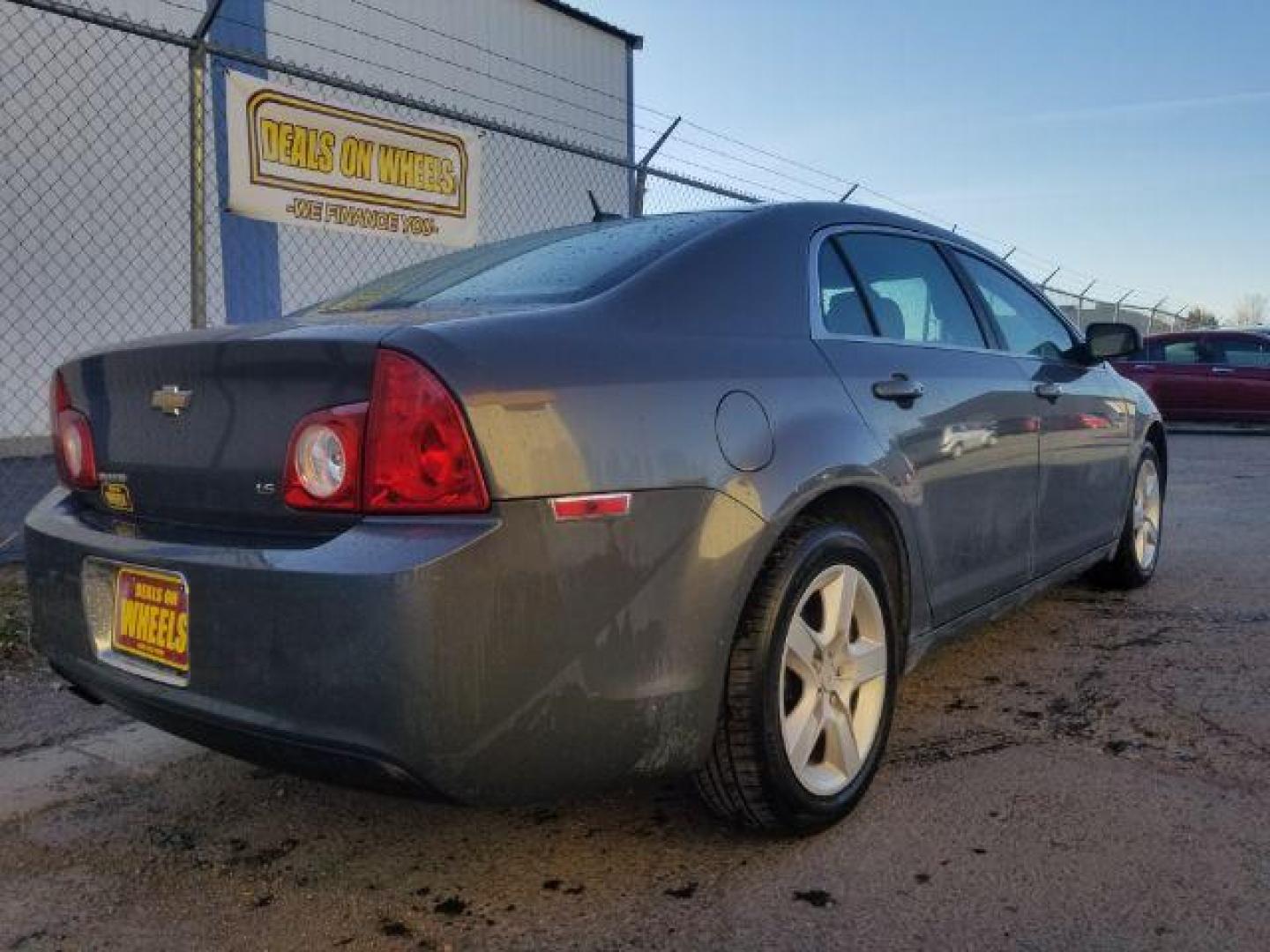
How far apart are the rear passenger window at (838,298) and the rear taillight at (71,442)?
5.90 ft

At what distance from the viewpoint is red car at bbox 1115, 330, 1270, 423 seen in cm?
1459

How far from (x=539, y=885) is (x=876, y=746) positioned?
914 millimetres

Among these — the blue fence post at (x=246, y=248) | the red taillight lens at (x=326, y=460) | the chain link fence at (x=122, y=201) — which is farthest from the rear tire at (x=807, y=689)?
the blue fence post at (x=246, y=248)

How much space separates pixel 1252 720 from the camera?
325 cm

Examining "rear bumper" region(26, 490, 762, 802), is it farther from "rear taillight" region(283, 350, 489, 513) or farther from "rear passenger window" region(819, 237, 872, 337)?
"rear passenger window" region(819, 237, 872, 337)

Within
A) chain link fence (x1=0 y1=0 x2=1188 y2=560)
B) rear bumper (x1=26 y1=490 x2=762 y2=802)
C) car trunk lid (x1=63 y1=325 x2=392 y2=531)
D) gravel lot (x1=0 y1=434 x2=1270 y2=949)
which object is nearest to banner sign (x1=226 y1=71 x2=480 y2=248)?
chain link fence (x1=0 y1=0 x2=1188 y2=560)

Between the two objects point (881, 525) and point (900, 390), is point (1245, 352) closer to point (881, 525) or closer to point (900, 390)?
point (900, 390)

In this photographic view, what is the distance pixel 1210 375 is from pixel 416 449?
15.2 metres

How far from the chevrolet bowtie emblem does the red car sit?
47.2 ft

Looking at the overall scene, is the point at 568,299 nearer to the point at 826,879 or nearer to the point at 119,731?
the point at 826,879

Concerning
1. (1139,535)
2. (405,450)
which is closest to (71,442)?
(405,450)

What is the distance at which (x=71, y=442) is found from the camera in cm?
263

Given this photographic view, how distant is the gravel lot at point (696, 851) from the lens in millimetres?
2158

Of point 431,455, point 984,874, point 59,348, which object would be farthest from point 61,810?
point 59,348
